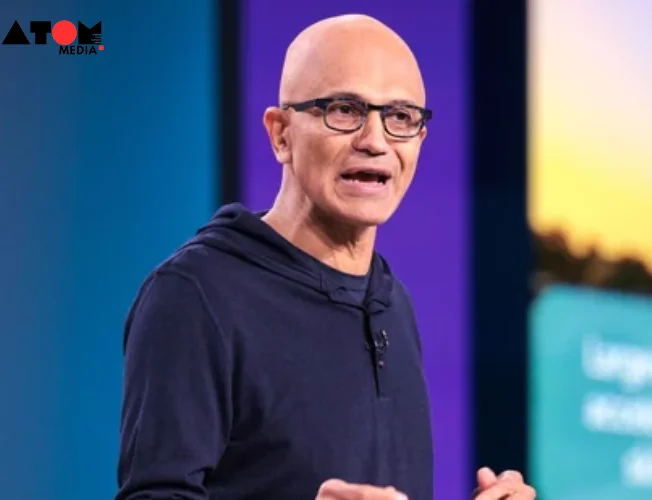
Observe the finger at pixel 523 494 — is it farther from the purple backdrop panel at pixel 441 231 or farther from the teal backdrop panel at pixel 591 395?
the teal backdrop panel at pixel 591 395

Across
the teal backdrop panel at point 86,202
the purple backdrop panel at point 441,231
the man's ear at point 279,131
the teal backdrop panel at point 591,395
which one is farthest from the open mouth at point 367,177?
the teal backdrop panel at point 591,395

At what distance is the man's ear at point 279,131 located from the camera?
1676 millimetres

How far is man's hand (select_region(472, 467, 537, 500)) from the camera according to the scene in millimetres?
1616

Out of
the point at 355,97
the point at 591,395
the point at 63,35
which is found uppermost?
the point at 63,35

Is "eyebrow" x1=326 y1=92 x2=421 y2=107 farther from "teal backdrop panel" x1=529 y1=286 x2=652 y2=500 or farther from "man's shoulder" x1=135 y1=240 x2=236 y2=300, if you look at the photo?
"teal backdrop panel" x1=529 y1=286 x2=652 y2=500

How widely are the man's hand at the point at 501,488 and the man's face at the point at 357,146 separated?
14.6 inches

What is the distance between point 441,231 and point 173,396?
1.99 meters

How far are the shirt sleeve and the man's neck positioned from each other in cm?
20

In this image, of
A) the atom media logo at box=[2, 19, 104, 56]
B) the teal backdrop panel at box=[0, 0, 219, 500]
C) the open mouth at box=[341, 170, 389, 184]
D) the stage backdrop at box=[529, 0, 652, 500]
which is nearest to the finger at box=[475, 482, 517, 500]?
the open mouth at box=[341, 170, 389, 184]

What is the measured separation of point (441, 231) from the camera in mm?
3340

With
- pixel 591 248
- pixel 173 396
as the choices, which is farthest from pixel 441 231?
pixel 173 396

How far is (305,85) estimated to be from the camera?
1.64 metres

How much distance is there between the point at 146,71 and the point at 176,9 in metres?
0.16

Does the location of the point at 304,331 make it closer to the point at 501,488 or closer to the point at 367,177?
the point at 367,177
